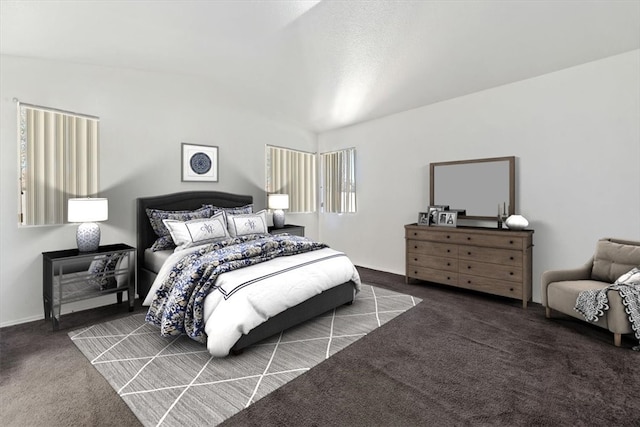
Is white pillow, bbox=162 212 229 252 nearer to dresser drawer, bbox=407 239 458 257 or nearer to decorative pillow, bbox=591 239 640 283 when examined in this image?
dresser drawer, bbox=407 239 458 257

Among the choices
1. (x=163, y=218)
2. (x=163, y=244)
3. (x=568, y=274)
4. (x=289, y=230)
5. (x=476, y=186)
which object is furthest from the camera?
(x=289, y=230)

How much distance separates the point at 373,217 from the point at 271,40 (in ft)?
10.3

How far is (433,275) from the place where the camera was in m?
4.11

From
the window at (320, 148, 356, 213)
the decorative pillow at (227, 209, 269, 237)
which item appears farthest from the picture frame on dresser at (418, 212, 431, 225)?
the decorative pillow at (227, 209, 269, 237)

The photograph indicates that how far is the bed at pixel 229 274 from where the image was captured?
2.44 metres

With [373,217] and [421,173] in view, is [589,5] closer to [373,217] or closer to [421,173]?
[421,173]

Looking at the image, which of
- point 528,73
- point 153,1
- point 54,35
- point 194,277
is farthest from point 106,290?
point 528,73

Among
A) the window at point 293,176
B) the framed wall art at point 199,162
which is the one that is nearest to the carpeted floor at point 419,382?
the framed wall art at point 199,162

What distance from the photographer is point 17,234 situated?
2.97m

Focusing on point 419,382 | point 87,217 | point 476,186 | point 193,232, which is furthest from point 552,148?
point 87,217

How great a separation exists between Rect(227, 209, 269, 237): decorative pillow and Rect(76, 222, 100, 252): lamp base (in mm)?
1395

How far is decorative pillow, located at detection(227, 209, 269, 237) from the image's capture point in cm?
392

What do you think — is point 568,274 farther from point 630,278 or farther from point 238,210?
point 238,210

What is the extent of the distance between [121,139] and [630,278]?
530 centimetres
